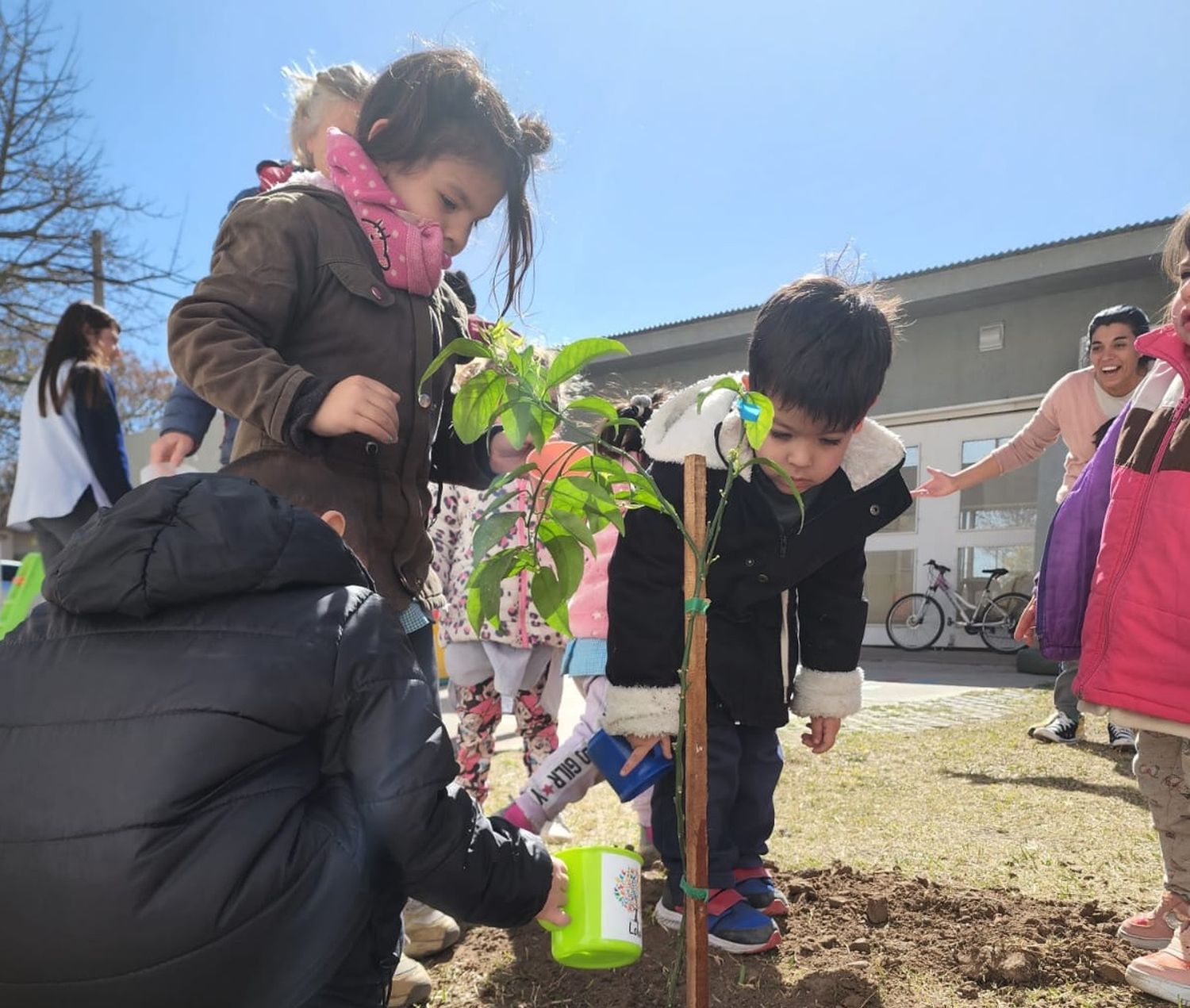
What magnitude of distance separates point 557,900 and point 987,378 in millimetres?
9677

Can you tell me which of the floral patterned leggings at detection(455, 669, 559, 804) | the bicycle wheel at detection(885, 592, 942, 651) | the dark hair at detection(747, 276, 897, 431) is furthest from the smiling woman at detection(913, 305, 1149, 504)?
the bicycle wheel at detection(885, 592, 942, 651)

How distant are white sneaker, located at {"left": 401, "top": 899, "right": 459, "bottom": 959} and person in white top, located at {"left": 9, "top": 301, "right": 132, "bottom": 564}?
220cm

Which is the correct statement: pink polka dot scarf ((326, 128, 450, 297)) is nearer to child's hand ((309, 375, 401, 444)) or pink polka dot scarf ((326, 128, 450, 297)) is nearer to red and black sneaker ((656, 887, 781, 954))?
child's hand ((309, 375, 401, 444))

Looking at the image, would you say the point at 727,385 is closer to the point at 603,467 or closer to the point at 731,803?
the point at 603,467

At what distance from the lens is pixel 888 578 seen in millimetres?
10492

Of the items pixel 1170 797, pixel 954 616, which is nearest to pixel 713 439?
pixel 1170 797

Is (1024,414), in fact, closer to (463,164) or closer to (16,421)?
(463,164)

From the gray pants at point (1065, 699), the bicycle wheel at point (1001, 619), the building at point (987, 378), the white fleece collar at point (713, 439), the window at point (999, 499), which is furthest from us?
the window at point (999, 499)

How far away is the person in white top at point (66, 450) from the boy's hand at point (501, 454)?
2.13m

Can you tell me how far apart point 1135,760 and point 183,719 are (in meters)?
1.74

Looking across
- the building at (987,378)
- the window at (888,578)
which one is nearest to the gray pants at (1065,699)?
the building at (987,378)

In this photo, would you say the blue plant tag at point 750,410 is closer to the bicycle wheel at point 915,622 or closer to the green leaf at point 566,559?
the green leaf at point 566,559

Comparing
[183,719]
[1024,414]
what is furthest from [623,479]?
[1024,414]

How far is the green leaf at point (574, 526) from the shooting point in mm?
1147
